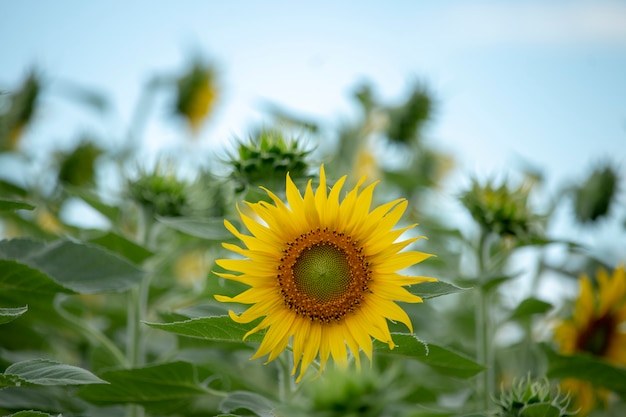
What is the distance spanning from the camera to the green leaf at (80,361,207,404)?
134 cm

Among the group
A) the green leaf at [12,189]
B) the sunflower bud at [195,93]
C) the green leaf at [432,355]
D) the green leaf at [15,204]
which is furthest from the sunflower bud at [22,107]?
the green leaf at [432,355]

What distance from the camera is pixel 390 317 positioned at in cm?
122

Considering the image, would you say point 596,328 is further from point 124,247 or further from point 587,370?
point 124,247

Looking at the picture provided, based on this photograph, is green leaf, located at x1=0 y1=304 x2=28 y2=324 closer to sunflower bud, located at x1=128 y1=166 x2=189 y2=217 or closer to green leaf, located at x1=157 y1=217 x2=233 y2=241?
green leaf, located at x1=157 y1=217 x2=233 y2=241

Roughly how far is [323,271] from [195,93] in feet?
7.31

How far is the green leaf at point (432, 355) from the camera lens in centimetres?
120

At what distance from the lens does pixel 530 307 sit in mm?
1710

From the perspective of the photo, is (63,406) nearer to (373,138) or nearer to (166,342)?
(166,342)

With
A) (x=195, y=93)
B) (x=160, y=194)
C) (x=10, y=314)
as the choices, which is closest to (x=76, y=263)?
(x=10, y=314)

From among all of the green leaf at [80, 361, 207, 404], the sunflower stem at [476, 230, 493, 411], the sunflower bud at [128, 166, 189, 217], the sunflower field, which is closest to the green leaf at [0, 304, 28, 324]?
the sunflower field

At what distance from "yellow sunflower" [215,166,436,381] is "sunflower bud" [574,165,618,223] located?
Answer: 1.30m

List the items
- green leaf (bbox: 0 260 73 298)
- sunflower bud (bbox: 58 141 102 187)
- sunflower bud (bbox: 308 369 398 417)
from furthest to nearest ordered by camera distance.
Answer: sunflower bud (bbox: 58 141 102 187) → green leaf (bbox: 0 260 73 298) → sunflower bud (bbox: 308 369 398 417)

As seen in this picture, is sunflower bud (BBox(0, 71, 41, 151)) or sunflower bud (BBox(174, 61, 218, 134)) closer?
sunflower bud (BBox(0, 71, 41, 151))

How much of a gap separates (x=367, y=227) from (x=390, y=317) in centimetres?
15
